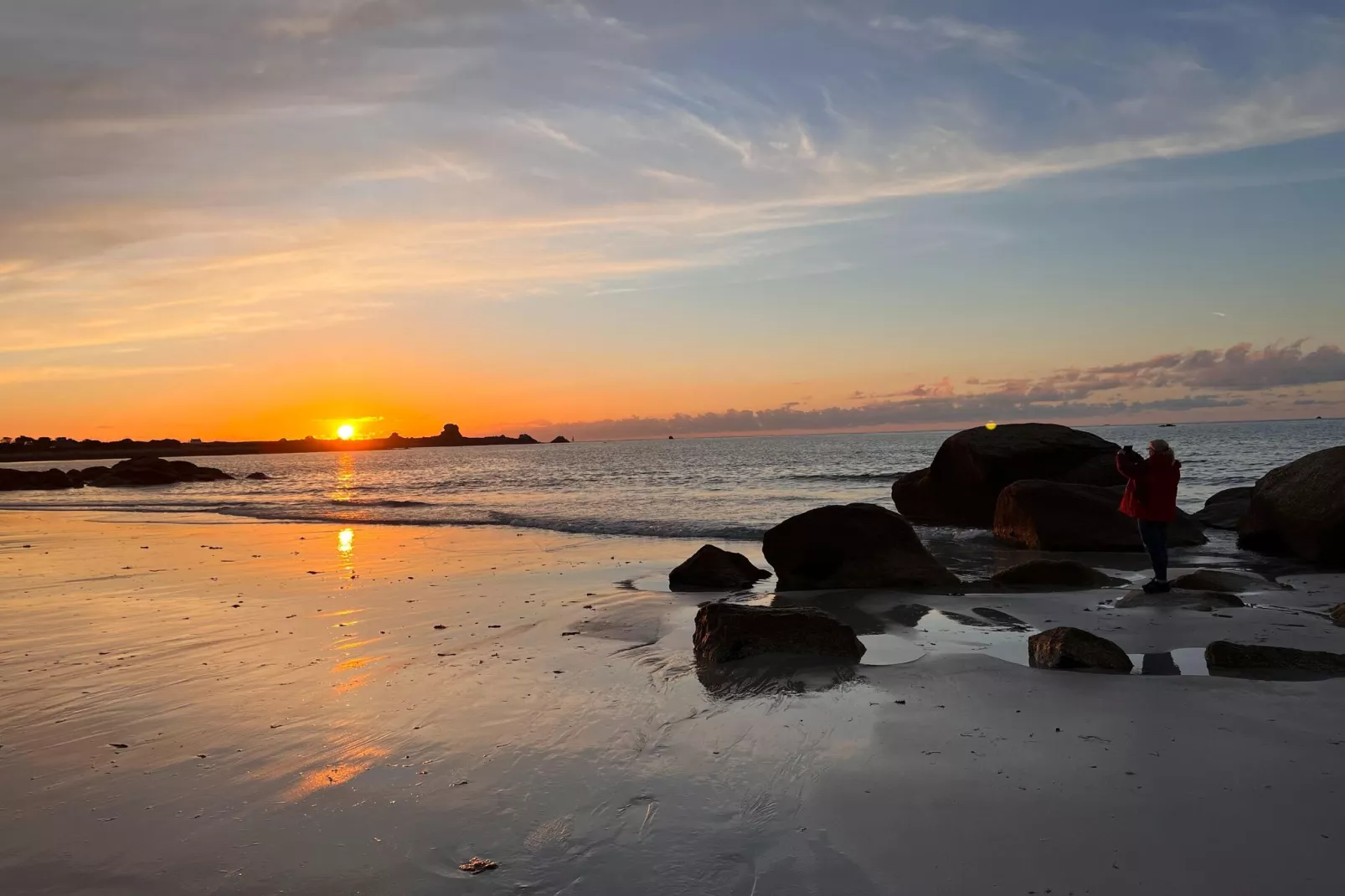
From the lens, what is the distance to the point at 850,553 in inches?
453

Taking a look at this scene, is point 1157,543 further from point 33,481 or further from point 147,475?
point 33,481

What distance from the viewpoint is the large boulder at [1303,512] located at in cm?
1287

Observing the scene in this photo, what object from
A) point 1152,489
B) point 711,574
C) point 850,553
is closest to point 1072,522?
point 1152,489

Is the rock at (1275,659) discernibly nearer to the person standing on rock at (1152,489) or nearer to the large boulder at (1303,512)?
the person standing on rock at (1152,489)

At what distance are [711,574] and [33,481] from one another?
5343 cm

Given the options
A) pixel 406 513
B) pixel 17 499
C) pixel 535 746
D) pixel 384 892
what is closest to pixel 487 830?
pixel 384 892

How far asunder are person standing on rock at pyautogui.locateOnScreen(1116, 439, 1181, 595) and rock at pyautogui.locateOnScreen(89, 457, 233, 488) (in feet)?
176

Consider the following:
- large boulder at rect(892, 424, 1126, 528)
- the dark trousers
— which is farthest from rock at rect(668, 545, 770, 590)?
large boulder at rect(892, 424, 1126, 528)

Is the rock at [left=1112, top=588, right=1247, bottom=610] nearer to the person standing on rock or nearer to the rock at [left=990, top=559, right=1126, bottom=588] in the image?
the rock at [left=990, top=559, right=1126, bottom=588]

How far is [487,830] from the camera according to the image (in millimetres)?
3973

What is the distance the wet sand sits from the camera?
3588mm

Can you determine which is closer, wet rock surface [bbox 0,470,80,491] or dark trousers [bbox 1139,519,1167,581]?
dark trousers [bbox 1139,519,1167,581]

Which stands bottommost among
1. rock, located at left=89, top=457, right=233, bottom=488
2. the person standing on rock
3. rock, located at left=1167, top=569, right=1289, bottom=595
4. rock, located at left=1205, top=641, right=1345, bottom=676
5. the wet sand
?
rock, located at left=1167, top=569, right=1289, bottom=595

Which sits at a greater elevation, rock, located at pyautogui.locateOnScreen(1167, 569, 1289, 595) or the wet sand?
the wet sand
